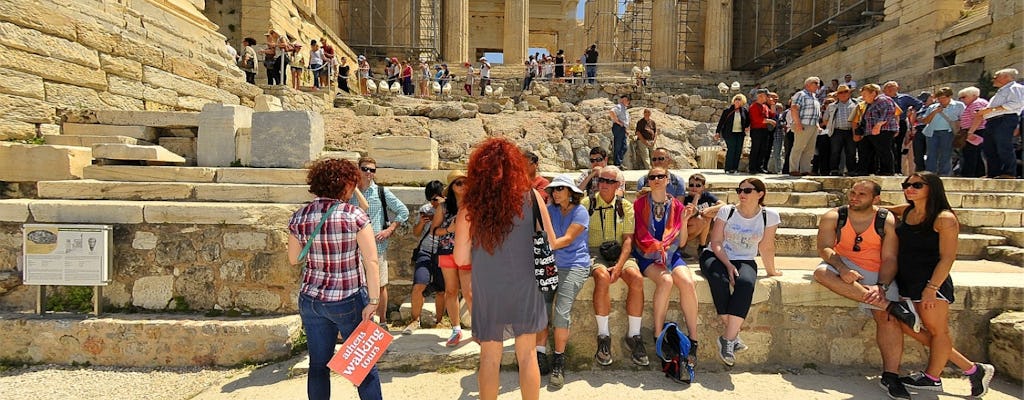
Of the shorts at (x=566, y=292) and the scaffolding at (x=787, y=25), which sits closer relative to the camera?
the shorts at (x=566, y=292)

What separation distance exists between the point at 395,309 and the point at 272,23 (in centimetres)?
1259

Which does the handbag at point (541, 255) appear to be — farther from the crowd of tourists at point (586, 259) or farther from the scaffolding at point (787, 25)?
the scaffolding at point (787, 25)

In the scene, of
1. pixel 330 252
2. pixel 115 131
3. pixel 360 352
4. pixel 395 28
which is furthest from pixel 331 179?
pixel 395 28

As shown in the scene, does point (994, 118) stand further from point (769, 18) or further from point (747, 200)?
point (769, 18)

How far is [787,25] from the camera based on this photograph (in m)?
23.4

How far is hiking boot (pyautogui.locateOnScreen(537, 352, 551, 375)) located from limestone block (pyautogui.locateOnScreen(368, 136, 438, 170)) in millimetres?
2580

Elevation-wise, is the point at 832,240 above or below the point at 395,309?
above

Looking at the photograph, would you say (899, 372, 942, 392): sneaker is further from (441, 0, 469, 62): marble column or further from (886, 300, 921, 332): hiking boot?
(441, 0, 469, 62): marble column

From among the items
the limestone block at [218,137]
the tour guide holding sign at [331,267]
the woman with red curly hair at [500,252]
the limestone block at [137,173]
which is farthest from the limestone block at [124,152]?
the woman with red curly hair at [500,252]

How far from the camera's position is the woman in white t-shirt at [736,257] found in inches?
140

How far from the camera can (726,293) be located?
11.8 ft

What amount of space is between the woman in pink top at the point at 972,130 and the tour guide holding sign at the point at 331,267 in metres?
7.43

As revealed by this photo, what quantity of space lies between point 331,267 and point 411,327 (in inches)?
68.9

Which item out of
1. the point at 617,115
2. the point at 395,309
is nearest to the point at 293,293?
the point at 395,309
